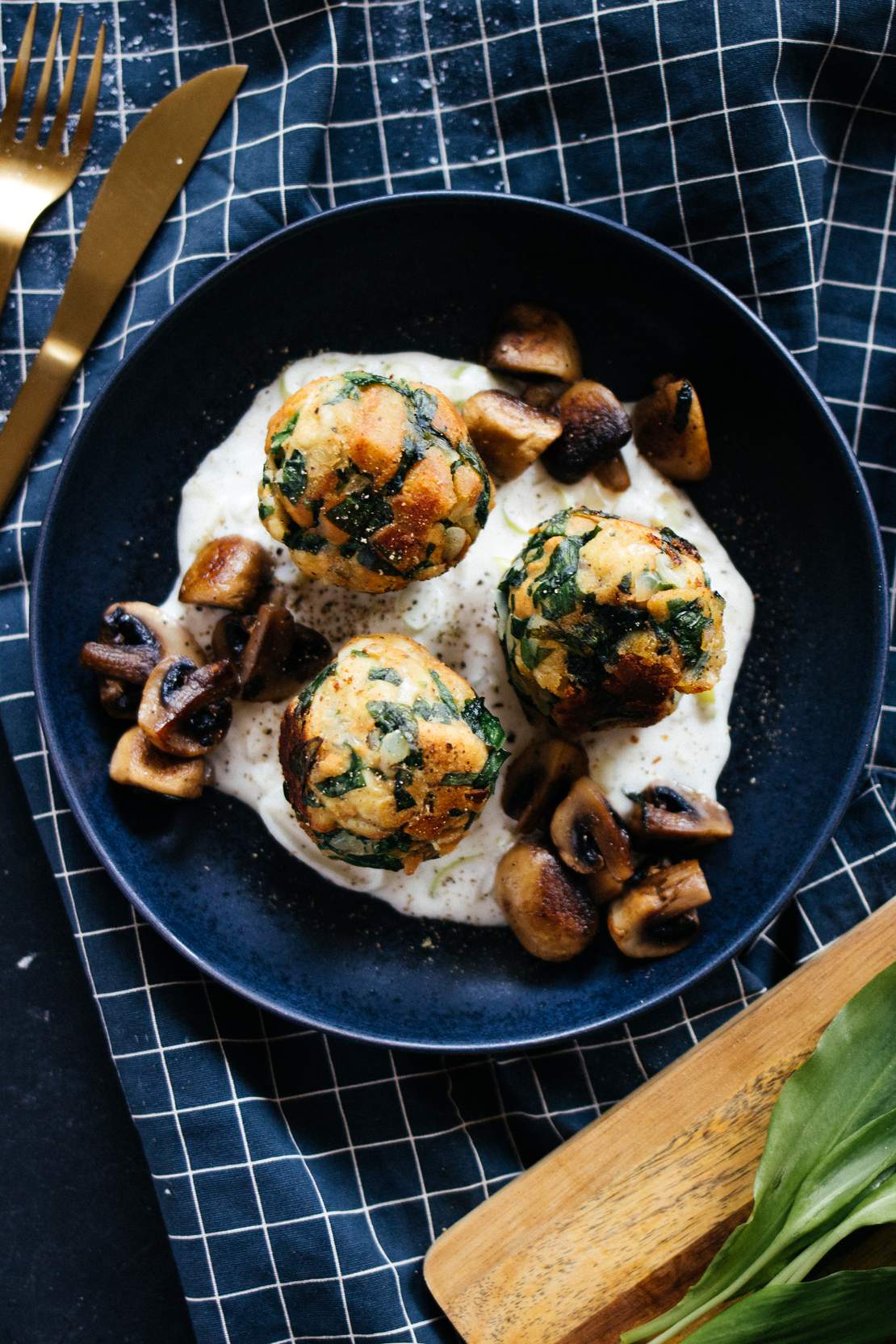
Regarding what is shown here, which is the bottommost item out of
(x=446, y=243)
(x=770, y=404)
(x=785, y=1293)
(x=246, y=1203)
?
(x=246, y=1203)

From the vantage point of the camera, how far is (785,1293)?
2.49 metres

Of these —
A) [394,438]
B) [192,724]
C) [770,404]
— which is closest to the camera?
[394,438]

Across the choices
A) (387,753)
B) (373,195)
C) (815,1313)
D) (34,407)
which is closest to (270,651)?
(387,753)

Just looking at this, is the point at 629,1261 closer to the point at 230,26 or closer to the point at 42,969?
the point at 42,969

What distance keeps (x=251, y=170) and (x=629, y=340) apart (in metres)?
1.14

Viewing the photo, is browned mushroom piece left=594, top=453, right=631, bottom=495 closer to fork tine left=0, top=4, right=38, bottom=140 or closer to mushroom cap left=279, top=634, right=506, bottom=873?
mushroom cap left=279, top=634, right=506, bottom=873

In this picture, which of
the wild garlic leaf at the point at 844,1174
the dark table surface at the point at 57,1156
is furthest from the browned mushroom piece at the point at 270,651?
the wild garlic leaf at the point at 844,1174

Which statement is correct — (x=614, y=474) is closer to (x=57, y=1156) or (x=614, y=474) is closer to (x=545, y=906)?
(x=545, y=906)

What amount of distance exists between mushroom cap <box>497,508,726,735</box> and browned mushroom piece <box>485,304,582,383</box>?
1.55 feet

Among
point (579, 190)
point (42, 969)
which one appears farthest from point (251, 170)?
point (42, 969)

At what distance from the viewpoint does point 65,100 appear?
2.98 m

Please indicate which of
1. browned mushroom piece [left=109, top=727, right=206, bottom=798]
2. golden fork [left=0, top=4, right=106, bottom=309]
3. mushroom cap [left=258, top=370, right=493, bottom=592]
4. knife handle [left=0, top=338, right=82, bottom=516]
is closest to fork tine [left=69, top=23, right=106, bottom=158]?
golden fork [left=0, top=4, right=106, bottom=309]

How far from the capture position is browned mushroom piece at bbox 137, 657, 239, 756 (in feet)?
9.11

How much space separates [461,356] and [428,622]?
763 mm
